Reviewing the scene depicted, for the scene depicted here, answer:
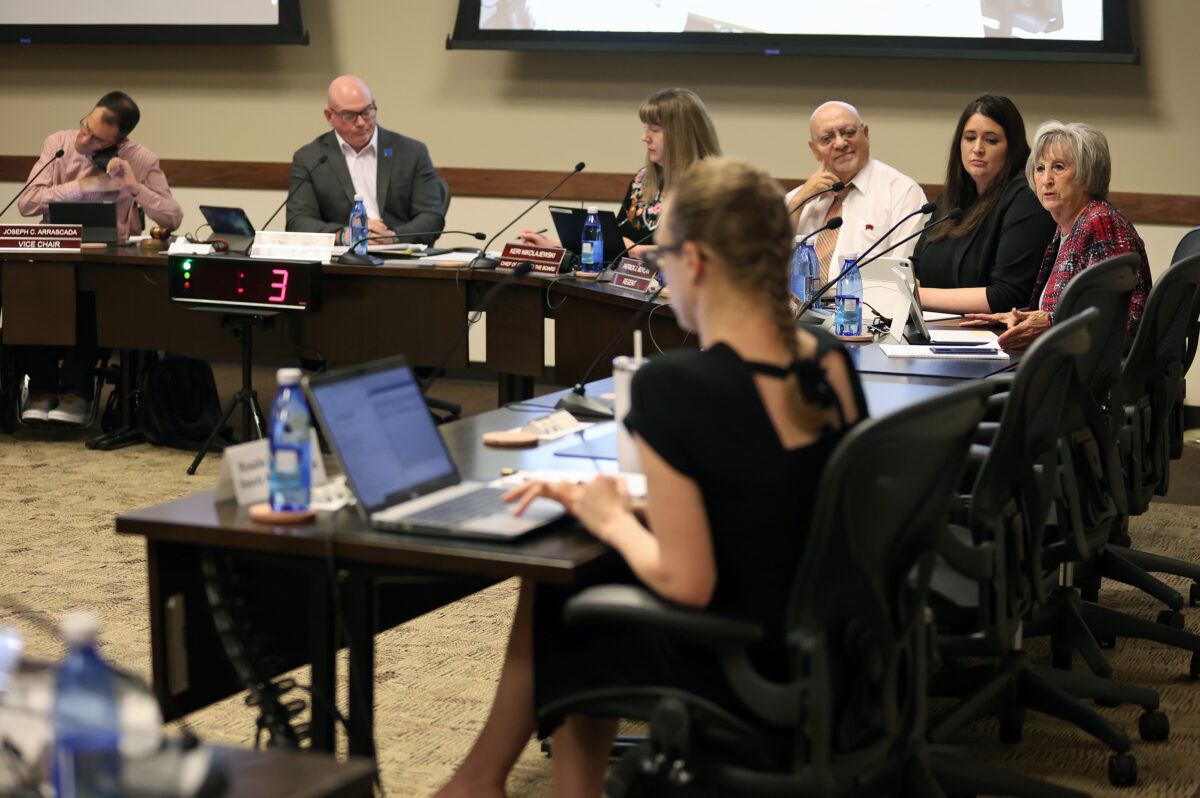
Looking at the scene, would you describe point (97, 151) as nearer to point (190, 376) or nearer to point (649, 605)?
point (190, 376)

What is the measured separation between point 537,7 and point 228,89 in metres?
1.83

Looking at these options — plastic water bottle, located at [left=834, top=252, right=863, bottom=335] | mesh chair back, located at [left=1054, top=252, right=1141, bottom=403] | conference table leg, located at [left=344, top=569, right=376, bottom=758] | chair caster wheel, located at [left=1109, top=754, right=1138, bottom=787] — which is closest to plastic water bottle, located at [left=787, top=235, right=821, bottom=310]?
plastic water bottle, located at [left=834, top=252, right=863, bottom=335]

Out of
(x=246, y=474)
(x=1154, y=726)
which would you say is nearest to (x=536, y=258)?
(x=1154, y=726)

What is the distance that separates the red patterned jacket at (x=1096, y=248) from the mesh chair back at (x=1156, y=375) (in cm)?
24

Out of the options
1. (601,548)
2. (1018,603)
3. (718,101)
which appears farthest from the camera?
(718,101)

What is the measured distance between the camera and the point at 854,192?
443 cm

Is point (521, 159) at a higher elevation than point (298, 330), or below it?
higher

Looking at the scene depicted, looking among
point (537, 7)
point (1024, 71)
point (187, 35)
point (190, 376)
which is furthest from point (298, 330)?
point (1024, 71)

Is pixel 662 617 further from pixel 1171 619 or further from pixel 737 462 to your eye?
Answer: pixel 1171 619

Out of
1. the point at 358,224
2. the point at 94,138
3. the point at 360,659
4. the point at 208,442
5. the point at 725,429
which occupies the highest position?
the point at 94,138

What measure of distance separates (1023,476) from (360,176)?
401 cm

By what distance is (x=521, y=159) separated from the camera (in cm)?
659

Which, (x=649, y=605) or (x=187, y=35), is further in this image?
(x=187, y=35)

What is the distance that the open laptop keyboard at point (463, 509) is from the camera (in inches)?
69.0
